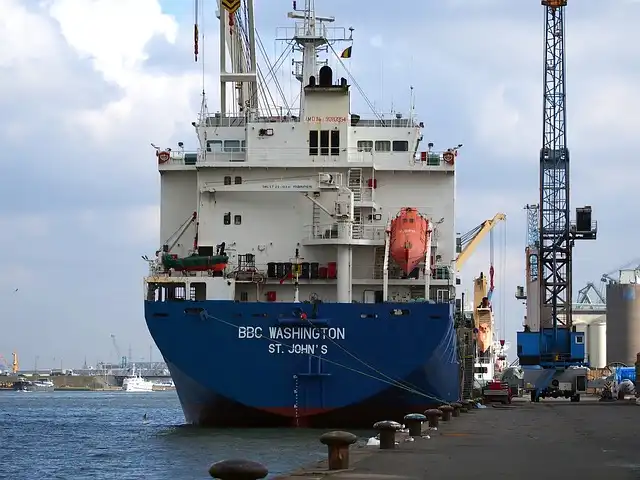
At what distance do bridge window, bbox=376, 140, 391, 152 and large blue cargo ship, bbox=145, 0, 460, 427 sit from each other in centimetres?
3

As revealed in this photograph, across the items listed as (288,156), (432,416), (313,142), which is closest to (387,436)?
(432,416)

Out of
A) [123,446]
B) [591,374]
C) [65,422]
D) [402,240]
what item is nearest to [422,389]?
[402,240]

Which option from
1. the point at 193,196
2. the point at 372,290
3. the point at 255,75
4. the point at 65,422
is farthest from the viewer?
the point at 65,422

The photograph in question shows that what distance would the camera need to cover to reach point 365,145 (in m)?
36.9

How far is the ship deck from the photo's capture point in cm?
1588

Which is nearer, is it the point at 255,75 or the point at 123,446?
the point at 123,446

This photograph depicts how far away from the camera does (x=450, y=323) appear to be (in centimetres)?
3238

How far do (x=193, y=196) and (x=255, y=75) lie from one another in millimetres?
Result: 5522

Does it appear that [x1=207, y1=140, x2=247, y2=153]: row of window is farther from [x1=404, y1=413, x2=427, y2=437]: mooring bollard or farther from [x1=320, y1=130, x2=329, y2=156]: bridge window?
[x1=404, y1=413, x2=427, y2=437]: mooring bollard

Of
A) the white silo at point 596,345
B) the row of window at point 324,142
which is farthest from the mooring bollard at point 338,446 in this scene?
the white silo at point 596,345

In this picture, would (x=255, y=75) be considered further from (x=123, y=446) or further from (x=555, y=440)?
(x=555, y=440)

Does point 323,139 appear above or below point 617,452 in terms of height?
above

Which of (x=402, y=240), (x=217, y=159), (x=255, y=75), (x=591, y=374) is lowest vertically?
(x=591, y=374)

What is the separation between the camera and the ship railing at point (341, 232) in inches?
1338
